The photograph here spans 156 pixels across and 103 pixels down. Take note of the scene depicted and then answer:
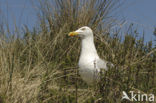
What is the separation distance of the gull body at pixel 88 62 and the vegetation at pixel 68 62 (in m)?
0.12

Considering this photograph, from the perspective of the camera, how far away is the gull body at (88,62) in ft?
10.5

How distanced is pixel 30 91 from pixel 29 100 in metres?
0.28

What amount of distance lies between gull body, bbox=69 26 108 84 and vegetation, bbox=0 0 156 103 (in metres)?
0.12

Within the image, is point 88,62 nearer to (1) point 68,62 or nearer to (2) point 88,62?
(2) point 88,62

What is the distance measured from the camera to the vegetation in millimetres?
2781

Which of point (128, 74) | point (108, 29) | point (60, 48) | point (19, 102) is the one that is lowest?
point (19, 102)

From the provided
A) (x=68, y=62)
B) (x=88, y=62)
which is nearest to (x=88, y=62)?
(x=88, y=62)

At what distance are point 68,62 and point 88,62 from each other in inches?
35.0

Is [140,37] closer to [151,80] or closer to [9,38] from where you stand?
[151,80]

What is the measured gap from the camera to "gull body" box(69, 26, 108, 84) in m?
3.20

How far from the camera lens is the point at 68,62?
4.11m

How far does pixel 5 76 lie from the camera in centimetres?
298

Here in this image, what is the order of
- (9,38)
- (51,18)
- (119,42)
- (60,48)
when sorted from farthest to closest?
(51,18)
(60,48)
(119,42)
(9,38)

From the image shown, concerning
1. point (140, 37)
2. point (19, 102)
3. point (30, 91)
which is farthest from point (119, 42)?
point (19, 102)
